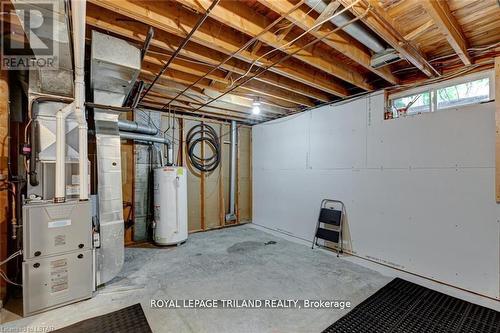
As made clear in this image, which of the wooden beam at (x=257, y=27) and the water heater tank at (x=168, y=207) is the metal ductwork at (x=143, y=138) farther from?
the wooden beam at (x=257, y=27)

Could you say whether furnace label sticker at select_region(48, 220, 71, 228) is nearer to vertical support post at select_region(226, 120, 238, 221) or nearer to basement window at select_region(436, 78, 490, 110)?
vertical support post at select_region(226, 120, 238, 221)

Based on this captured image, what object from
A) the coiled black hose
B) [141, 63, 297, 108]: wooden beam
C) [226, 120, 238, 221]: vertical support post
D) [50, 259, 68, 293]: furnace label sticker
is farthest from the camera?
[226, 120, 238, 221]: vertical support post

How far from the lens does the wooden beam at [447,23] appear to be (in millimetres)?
1764

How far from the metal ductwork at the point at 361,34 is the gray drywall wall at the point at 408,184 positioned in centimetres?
94

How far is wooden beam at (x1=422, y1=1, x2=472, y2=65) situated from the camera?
176cm

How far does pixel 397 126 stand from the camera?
315 cm

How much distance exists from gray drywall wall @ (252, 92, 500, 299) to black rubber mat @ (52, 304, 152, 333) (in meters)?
2.99

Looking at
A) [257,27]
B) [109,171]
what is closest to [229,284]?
[109,171]

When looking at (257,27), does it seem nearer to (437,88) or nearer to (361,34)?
(361,34)

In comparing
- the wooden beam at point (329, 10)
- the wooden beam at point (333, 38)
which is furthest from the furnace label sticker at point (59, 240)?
the wooden beam at point (329, 10)

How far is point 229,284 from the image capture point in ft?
8.82

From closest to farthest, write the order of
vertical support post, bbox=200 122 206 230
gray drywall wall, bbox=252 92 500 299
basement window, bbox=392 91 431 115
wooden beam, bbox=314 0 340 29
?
1. wooden beam, bbox=314 0 340 29
2. gray drywall wall, bbox=252 92 500 299
3. basement window, bbox=392 91 431 115
4. vertical support post, bbox=200 122 206 230

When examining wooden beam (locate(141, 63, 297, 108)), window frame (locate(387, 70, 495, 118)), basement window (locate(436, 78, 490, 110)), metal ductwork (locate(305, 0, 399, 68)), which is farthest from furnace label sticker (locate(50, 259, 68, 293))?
basement window (locate(436, 78, 490, 110))

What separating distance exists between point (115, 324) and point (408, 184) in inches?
140
